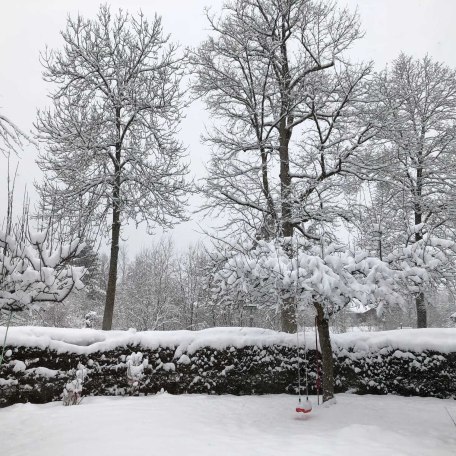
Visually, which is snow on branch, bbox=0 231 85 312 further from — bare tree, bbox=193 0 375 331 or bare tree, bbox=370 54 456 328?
bare tree, bbox=370 54 456 328

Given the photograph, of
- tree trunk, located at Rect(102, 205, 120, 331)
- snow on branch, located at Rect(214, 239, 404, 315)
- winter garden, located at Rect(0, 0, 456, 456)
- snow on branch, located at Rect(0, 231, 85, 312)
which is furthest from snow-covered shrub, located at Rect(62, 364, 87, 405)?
tree trunk, located at Rect(102, 205, 120, 331)

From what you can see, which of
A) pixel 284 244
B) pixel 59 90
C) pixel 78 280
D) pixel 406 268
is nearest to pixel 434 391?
pixel 406 268

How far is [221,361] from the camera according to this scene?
712cm

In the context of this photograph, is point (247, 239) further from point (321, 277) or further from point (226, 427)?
point (226, 427)

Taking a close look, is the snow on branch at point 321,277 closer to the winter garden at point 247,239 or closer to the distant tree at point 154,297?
the winter garden at point 247,239

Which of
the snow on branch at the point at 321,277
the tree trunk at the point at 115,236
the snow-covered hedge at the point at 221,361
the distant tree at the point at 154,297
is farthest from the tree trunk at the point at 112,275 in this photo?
the distant tree at the point at 154,297

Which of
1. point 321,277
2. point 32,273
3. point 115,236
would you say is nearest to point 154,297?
point 115,236

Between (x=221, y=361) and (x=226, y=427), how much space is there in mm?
2374

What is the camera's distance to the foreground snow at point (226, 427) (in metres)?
3.61

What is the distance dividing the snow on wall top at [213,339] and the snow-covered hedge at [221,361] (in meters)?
0.02

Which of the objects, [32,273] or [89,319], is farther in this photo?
[89,319]

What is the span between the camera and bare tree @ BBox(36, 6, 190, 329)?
9961mm

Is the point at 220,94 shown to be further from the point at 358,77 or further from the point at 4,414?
the point at 4,414

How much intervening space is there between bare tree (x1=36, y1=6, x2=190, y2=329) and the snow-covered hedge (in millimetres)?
3246
